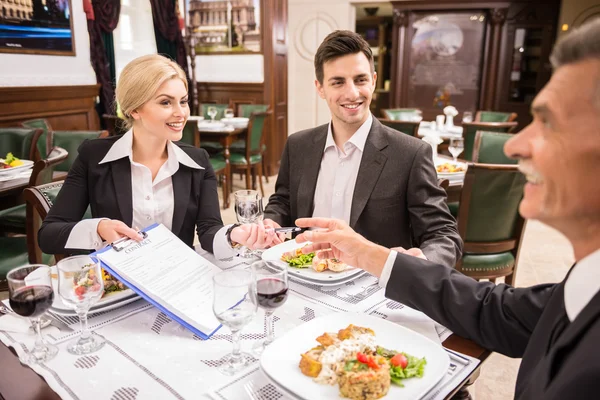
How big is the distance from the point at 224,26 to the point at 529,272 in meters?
5.29

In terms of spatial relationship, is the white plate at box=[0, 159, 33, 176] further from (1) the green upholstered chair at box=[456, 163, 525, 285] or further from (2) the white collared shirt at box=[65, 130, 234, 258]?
(1) the green upholstered chair at box=[456, 163, 525, 285]

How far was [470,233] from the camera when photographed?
7.90ft

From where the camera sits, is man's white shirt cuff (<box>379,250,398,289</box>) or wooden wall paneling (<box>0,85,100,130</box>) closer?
man's white shirt cuff (<box>379,250,398,289</box>)

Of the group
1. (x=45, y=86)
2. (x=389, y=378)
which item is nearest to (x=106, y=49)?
(x=45, y=86)

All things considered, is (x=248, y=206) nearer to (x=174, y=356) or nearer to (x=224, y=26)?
(x=174, y=356)

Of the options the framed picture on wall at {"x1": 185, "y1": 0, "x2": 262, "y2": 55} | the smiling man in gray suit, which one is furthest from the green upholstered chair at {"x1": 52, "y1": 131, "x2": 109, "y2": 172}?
the framed picture on wall at {"x1": 185, "y1": 0, "x2": 262, "y2": 55}

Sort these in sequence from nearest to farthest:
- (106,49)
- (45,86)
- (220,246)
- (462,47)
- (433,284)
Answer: (433,284) < (220,246) < (45,86) < (106,49) < (462,47)

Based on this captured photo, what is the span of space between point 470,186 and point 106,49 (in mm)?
5213

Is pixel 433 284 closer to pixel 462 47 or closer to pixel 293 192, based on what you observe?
pixel 293 192

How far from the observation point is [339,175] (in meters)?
1.96

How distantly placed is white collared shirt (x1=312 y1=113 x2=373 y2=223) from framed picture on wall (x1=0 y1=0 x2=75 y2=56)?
395cm

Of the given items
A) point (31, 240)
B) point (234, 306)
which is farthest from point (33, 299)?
point (31, 240)

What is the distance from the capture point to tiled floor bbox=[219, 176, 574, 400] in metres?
2.21

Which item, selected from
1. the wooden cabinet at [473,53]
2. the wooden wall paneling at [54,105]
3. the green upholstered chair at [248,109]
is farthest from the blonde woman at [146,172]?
the wooden cabinet at [473,53]
